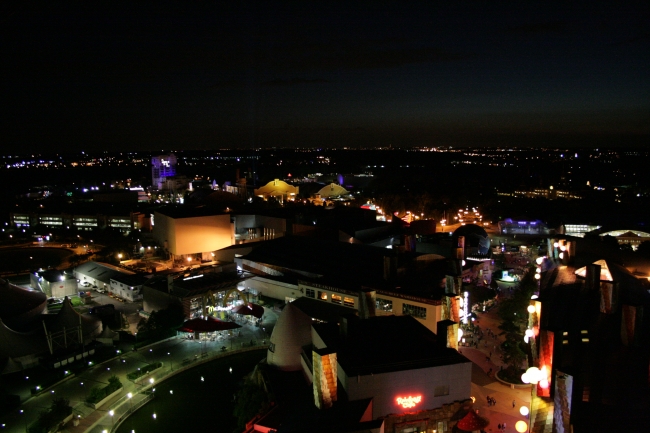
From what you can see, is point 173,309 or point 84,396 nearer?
point 84,396

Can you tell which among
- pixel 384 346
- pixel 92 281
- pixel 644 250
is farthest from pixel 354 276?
pixel 644 250

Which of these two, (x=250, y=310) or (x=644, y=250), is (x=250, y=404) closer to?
(x=250, y=310)

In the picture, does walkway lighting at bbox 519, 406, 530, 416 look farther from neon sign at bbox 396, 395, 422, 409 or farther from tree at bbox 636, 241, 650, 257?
tree at bbox 636, 241, 650, 257

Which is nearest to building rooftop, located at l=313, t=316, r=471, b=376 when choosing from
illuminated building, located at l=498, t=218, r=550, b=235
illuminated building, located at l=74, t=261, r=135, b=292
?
illuminated building, located at l=74, t=261, r=135, b=292

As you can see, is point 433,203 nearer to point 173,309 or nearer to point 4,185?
point 173,309

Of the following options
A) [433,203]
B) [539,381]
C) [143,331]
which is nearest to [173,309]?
[143,331]

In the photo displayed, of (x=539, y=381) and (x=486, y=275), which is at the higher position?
(x=539, y=381)

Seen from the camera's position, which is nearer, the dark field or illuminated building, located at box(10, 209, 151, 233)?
the dark field

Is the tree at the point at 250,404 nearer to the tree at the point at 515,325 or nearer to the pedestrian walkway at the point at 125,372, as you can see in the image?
the pedestrian walkway at the point at 125,372
